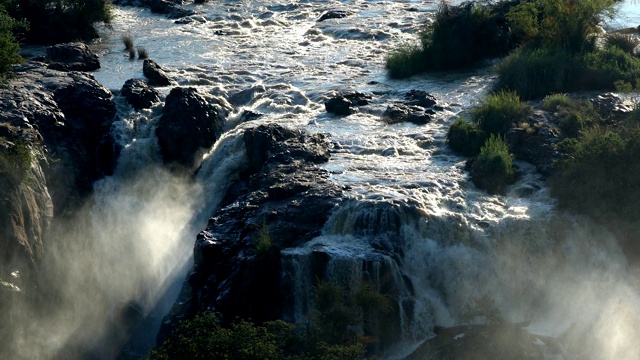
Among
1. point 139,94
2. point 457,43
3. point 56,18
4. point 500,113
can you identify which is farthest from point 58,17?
point 500,113

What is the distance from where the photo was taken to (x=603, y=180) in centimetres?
2080

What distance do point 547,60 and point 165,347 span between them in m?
14.9

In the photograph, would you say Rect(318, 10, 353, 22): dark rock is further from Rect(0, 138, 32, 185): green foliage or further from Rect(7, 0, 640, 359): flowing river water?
Rect(0, 138, 32, 185): green foliage

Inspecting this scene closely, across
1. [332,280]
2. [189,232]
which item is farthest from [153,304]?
[332,280]

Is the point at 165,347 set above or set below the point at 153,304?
above

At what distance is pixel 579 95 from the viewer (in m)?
26.6

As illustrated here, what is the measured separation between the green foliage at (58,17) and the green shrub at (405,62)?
34.8 ft

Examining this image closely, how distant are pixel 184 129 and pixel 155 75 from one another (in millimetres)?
4059

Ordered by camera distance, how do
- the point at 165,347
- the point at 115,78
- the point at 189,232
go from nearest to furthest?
the point at 165,347
the point at 189,232
the point at 115,78

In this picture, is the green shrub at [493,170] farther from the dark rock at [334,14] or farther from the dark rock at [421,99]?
the dark rock at [334,14]

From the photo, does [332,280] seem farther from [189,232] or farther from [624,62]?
[624,62]

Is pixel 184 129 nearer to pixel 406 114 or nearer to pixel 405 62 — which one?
pixel 406 114

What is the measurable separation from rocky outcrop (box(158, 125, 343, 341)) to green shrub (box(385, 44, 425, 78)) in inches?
271

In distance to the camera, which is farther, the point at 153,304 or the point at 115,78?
the point at 115,78
